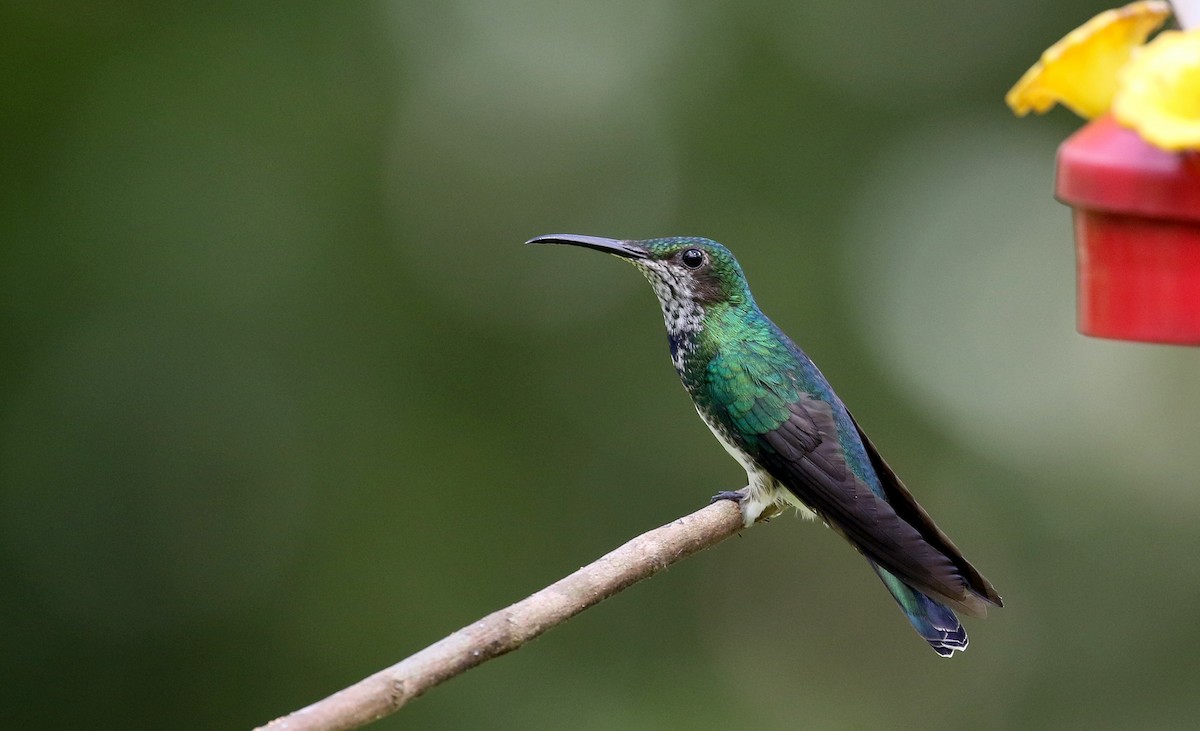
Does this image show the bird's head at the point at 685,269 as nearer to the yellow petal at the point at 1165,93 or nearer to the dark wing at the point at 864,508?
the dark wing at the point at 864,508

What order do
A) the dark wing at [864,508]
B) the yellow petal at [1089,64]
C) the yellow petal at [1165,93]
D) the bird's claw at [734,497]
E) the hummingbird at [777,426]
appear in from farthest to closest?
1. the bird's claw at [734,497]
2. the hummingbird at [777,426]
3. the dark wing at [864,508]
4. the yellow petal at [1089,64]
5. the yellow petal at [1165,93]

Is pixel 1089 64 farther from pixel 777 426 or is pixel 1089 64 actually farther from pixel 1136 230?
pixel 777 426

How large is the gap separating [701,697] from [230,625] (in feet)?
7.73

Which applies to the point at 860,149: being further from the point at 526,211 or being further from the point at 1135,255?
the point at 1135,255

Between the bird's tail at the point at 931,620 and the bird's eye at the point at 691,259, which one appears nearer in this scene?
the bird's tail at the point at 931,620

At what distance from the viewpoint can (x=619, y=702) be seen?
636 centimetres

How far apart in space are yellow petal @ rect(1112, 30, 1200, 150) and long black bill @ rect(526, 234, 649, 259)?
1.61 metres

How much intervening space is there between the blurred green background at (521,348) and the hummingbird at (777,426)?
330cm

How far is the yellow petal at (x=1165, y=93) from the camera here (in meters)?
1.33

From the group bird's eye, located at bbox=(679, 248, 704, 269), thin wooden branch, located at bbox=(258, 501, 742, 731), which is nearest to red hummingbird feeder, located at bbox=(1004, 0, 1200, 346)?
thin wooden branch, located at bbox=(258, 501, 742, 731)

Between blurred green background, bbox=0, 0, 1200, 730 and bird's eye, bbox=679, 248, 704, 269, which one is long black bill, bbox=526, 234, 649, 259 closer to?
bird's eye, bbox=679, 248, 704, 269

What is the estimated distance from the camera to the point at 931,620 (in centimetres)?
289

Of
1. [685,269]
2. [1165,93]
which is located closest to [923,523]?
[685,269]

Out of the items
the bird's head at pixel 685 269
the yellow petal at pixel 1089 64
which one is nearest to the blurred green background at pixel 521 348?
the bird's head at pixel 685 269
